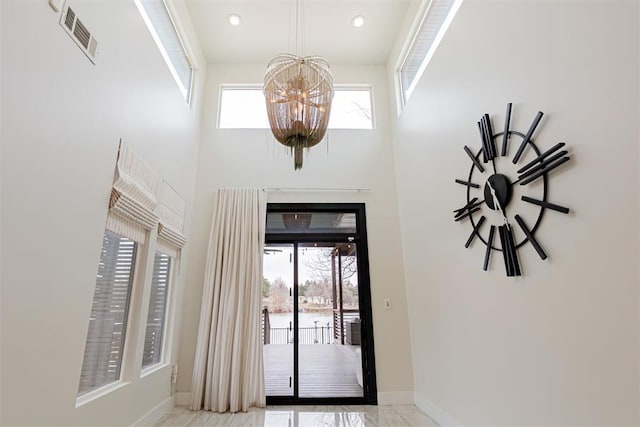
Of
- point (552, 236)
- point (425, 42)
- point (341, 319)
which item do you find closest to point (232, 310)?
point (341, 319)

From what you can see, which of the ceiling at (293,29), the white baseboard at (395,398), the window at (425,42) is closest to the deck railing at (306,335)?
the white baseboard at (395,398)

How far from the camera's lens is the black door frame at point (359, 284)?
393cm

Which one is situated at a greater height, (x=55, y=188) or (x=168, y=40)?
(x=168, y=40)

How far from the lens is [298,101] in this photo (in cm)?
265

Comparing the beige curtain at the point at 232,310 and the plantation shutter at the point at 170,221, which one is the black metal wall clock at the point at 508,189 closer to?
the beige curtain at the point at 232,310

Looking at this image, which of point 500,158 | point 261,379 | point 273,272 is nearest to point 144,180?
point 273,272

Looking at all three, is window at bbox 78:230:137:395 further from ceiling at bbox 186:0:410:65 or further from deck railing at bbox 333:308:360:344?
ceiling at bbox 186:0:410:65

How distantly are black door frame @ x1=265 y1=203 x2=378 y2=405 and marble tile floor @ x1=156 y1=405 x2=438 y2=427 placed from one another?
121 millimetres

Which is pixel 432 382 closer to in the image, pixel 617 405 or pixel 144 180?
pixel 617 405

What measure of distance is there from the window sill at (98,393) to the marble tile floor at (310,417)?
0.93 meters

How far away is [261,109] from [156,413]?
4.16 meters

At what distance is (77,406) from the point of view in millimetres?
2074

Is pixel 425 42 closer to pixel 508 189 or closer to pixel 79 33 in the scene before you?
pixel 508 189

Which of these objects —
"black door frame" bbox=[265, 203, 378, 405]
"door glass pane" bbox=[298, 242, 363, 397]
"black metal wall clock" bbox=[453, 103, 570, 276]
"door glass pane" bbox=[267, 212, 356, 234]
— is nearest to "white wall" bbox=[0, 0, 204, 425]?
"black door frame" bbox=[265, 203, 378, 405]
